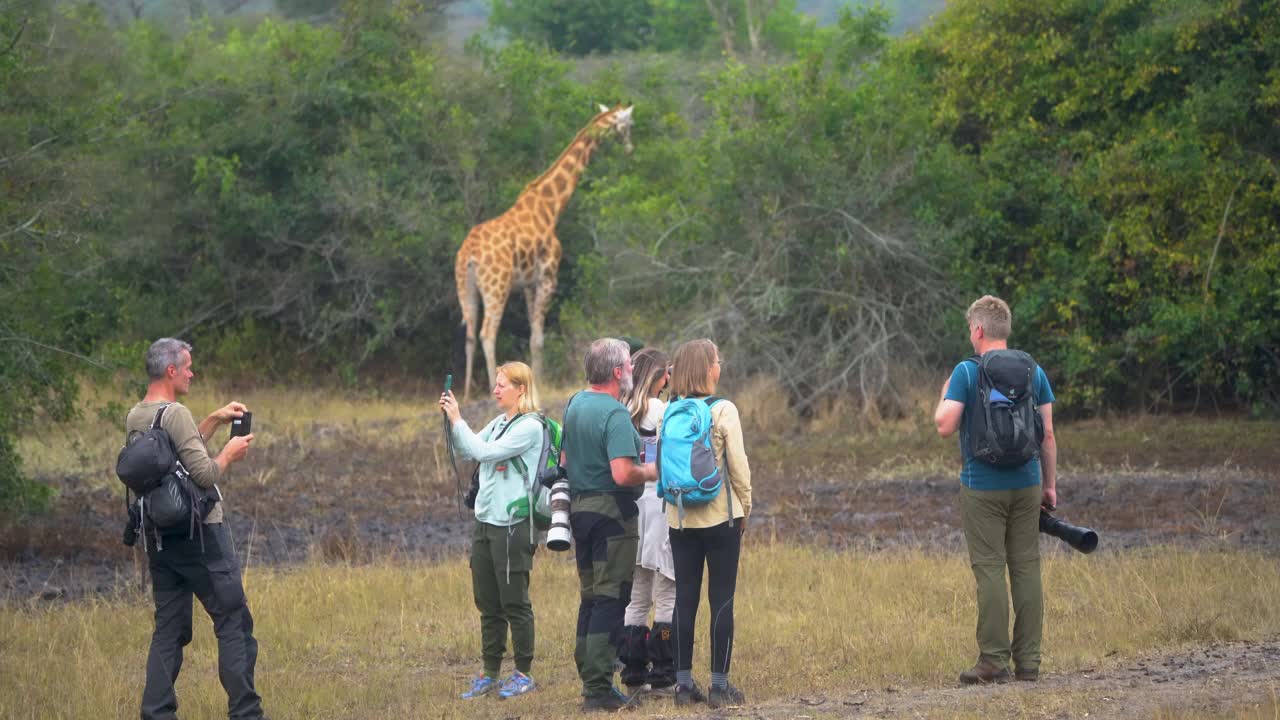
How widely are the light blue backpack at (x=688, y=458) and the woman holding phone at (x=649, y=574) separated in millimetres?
396

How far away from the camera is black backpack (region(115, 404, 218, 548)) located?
611 centimetres

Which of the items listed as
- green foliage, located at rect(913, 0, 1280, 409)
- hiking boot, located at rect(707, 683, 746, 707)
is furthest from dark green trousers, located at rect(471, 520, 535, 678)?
green foliage, located at rect(913, 0, 1280, 409)

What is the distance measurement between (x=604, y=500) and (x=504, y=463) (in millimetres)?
635

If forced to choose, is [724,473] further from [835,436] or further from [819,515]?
[835,436]

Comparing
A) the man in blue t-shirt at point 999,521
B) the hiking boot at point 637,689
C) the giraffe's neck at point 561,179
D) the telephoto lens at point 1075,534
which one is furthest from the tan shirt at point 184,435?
the giraffe's neck at point 561,179

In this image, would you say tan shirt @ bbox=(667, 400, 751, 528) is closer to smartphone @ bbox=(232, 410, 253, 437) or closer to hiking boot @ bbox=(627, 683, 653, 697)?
hiking boot @ bbox=(627, 683, 653, 697)

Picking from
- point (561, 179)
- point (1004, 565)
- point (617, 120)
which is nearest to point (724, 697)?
point (1004, 565)

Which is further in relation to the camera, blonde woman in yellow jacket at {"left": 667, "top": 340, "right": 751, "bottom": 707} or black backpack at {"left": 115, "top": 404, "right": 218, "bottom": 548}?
blonde woman in yellow jacket at {"left": 667, "top": 340, "right": 751, "bottom": 707}

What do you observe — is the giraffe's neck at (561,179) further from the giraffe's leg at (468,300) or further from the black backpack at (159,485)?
the black backpack at (159,485)

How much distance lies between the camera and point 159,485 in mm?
6164

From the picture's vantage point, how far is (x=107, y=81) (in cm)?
1858

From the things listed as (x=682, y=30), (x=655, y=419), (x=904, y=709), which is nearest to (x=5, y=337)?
(x=655, y=419)

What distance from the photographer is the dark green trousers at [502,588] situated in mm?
7086

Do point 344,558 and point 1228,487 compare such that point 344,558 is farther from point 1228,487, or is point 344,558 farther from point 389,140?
point 389,140
